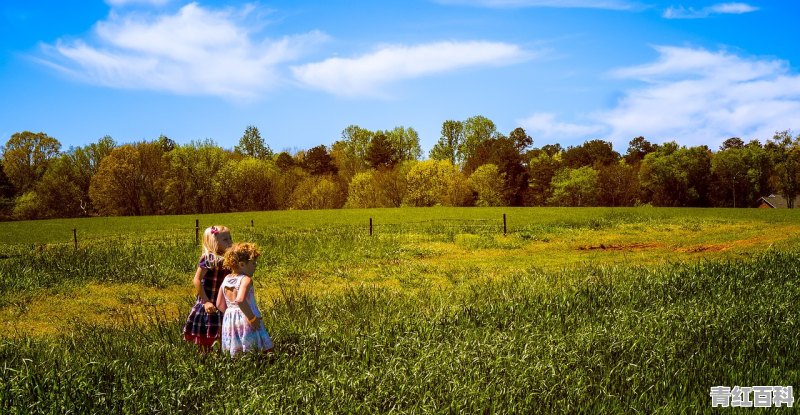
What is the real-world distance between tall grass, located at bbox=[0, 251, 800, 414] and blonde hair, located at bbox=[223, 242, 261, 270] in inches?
45.4

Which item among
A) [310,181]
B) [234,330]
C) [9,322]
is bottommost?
[9,322]

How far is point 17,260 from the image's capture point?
72.5ft

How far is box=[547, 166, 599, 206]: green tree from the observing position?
92000 millimetres

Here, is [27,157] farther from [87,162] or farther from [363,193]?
[363,193]

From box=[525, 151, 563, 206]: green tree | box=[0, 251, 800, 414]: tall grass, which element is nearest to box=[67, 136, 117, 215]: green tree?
box=[525, 151, 563, 206]: green tree

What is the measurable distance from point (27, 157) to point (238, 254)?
9240 centimetres

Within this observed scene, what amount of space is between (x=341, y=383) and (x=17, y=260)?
21.1 metres

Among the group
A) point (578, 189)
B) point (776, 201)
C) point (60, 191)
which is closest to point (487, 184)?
point (578, 189)

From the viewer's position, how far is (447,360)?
23.2 feet

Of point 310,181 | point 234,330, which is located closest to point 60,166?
point 310,181

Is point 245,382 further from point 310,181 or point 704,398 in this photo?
point 310,181

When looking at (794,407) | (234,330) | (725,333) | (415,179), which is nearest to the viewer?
(794,407)

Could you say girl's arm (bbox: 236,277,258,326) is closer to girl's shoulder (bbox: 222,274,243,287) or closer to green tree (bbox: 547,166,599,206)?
girl's shoulder (bbox: 222,274,243,287)

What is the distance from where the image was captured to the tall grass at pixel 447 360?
6.02 metres
